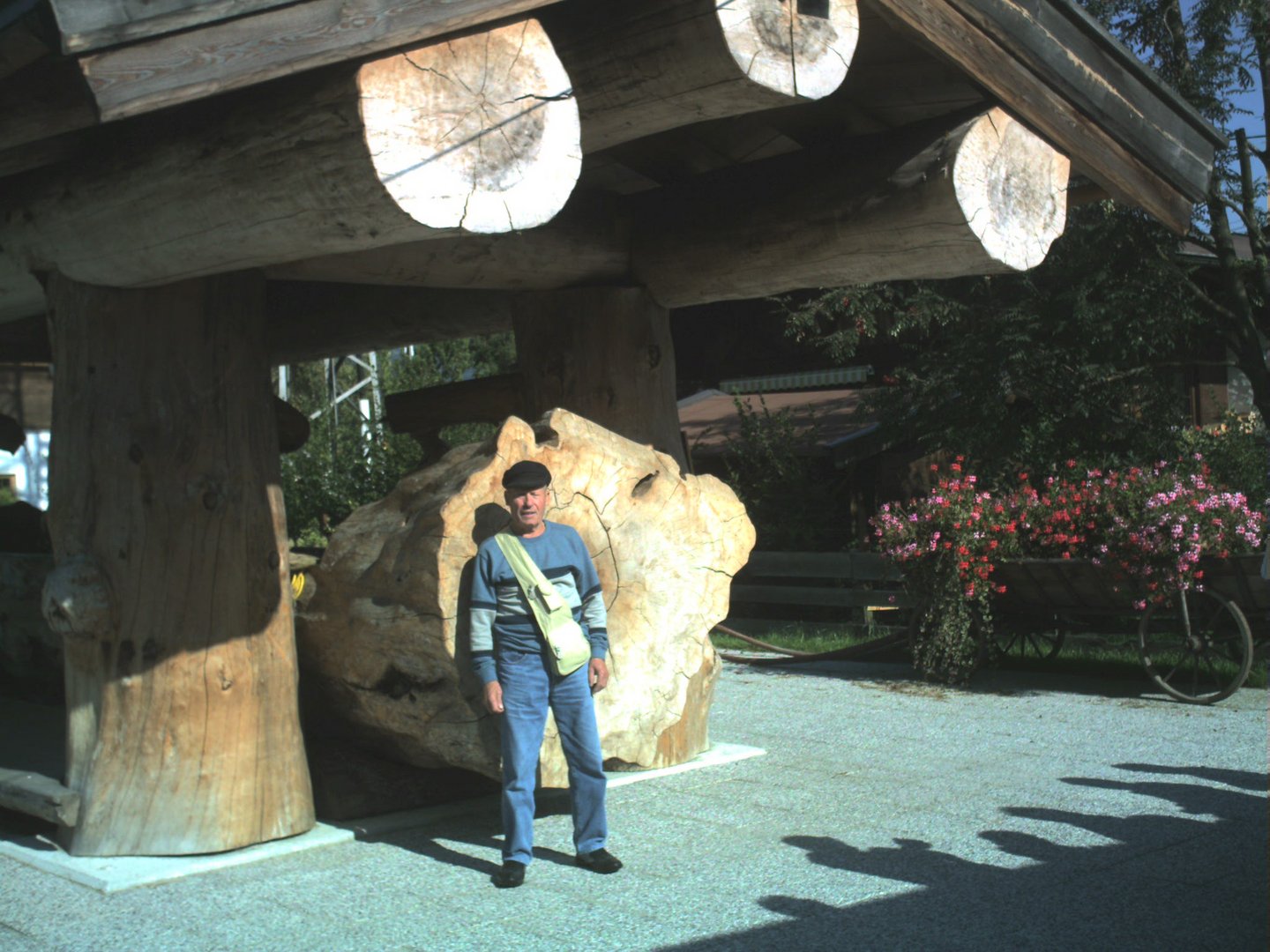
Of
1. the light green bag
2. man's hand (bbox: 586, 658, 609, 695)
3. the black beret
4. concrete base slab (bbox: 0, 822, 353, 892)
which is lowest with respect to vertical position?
concrete base slab (bbox: 0, 822, 353, 892)

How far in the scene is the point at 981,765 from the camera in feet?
20.7

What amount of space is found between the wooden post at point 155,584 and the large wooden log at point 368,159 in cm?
78

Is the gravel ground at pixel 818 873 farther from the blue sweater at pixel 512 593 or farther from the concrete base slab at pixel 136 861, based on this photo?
the blue sweater at pixel 512 593

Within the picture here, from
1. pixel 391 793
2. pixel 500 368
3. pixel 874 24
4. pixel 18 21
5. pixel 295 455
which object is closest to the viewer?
pixel 18 21

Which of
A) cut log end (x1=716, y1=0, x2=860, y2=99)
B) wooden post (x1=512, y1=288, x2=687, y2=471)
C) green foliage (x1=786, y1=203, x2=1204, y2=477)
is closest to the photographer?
cut log end (x1=716, y1=0, x2=860, y2=99)

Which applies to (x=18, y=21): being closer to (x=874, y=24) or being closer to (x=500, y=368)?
(x=874, y=24)

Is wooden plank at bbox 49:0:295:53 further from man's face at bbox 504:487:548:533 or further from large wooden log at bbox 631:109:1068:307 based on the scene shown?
large wooden log at bbox 631:109:1068:307

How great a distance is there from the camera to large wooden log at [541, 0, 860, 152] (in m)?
4.14

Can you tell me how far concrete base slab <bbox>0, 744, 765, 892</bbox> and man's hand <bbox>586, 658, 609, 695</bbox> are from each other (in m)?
1.06

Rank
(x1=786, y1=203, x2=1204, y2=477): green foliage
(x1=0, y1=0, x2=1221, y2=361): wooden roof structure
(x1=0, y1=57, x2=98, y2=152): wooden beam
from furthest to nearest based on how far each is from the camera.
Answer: (x1=786, y1=203, x2=1204, y2=477): green foliage → (x1=0, y1=57, x2=98, y2=152): wooden beam → (x1=0, y1=0, x2=1221, y2=361): wooden roof structure

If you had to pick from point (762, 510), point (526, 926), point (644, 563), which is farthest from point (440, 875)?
point (762, 510)

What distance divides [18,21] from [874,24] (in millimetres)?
3018

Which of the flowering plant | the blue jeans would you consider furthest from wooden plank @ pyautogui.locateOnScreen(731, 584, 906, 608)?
the blue jeans

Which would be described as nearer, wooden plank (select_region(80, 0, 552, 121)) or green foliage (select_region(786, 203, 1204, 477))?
wooden plank (select_region(80, 0, 552, 121))
